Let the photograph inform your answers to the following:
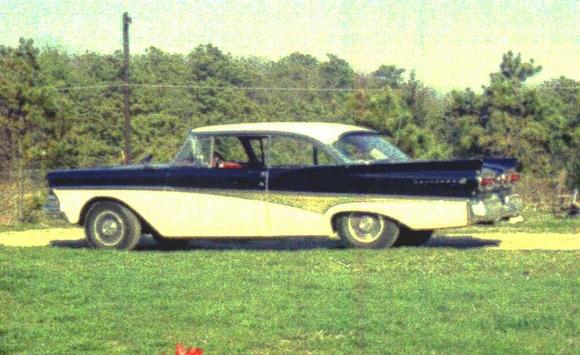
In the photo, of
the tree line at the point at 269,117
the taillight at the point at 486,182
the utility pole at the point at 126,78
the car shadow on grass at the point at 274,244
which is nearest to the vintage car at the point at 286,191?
the taillight at the point at 486,182

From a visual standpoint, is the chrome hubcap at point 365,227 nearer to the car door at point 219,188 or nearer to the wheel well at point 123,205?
the car door at point 219,188

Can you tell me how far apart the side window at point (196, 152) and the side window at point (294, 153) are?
0.83 metres

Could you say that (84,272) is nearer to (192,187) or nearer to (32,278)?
(32,278)

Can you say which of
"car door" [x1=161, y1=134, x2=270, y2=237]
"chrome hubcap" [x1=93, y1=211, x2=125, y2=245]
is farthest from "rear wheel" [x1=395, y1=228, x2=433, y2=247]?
"chrome hubcap" [x1=93, y1=211, x2=125, y2=245]

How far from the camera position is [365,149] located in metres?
13.8

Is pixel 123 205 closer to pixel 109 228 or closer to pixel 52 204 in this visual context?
pixel 109 228

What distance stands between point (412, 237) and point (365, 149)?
125cm

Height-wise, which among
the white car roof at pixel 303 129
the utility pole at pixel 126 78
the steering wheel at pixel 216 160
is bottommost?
the steering wheel at pixel 216 160

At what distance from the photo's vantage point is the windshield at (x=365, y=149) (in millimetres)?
13594

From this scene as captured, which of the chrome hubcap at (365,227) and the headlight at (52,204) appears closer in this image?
the chrome hubcap at (365,227)

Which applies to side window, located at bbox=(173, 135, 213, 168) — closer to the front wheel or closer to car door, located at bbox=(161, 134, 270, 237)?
car door, located at bbox=(161, 134, 270, 237)

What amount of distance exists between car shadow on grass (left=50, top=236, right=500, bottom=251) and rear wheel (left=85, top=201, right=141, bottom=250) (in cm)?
69

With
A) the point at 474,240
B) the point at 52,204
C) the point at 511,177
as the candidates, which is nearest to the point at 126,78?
the point at 52,204

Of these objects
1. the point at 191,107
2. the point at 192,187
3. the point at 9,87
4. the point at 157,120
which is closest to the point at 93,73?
the point at 191,107
